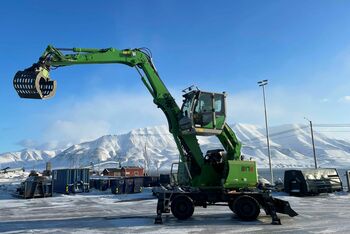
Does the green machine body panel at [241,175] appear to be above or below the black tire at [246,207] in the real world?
above

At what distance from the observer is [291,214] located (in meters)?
15.1

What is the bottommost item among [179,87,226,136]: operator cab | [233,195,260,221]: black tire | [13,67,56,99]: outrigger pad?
[233,195,260,221]: black tire

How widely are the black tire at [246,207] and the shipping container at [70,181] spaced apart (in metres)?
24.1

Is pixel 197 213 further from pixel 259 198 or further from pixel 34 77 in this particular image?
pixel 34 77

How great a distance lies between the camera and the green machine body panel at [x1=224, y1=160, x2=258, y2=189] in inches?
607

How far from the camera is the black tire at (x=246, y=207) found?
1523 cm

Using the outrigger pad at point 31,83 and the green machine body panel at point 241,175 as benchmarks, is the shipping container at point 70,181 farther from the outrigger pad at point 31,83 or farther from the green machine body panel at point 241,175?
the green machine body panel at point 241,175

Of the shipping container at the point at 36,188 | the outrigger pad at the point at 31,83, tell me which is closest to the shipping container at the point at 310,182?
the shipping container at the point at 36,188

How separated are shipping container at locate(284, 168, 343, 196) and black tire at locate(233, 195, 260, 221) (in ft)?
47.7

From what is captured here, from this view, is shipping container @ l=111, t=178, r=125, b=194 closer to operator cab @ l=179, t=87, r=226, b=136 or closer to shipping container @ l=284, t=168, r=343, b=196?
shipping container @ l=284, t=168, r=343, b=196

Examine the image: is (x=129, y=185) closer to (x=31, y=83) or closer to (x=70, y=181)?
(x=70, y=181)

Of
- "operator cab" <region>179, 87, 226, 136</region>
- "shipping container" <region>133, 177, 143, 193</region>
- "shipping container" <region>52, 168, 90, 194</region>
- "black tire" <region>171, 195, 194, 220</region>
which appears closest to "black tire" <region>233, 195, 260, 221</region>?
"black tire" <region>171, 195, 194, 220</region>

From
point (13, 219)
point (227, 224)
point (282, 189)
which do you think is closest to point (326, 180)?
point (282, 189)

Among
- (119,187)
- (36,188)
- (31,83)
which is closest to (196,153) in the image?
(31,83)
